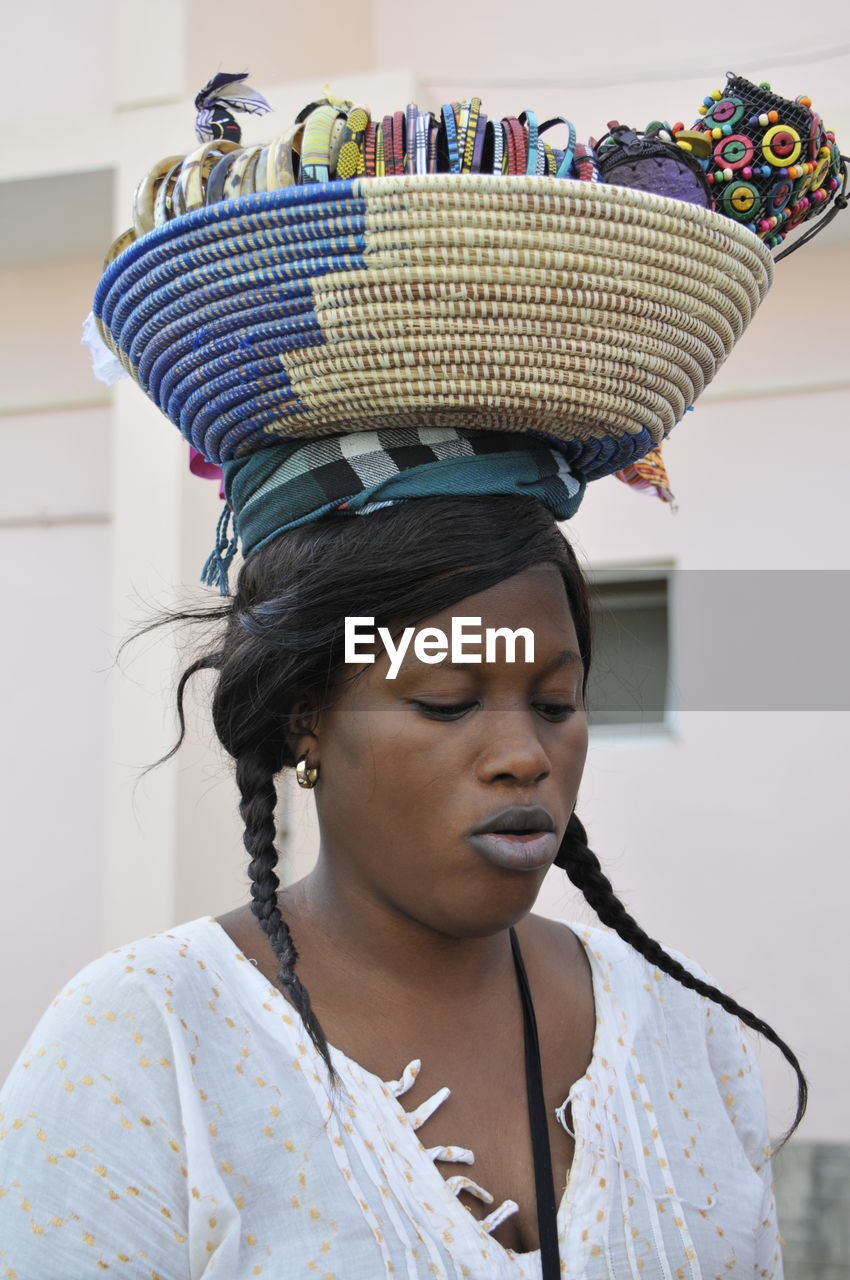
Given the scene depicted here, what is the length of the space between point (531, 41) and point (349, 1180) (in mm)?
3858

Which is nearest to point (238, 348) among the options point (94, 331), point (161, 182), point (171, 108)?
point (161, 182)

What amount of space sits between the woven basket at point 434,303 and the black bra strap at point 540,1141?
2.16ft

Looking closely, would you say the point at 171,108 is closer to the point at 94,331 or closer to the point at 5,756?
the point at 5,756

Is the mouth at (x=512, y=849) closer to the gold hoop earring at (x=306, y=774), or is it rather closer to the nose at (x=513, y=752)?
the nose at (x=513, y=752)

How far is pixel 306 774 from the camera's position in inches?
61.2

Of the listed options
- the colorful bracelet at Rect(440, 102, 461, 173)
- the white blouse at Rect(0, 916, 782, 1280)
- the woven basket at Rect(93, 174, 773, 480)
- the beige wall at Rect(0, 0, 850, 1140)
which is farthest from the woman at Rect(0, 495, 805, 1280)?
the beige wall at Rect(0, 0, 850, 1140)

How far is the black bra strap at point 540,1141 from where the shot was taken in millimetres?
1422

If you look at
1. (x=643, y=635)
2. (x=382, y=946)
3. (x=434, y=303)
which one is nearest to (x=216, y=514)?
(x=643, y=635)

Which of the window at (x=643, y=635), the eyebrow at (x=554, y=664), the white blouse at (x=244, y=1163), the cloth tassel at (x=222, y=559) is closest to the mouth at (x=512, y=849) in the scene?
the eyebrow at (x=554, y=664)

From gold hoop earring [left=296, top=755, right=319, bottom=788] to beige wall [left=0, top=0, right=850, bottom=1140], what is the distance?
6.17 ft

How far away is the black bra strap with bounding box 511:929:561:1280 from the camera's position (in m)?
1.42

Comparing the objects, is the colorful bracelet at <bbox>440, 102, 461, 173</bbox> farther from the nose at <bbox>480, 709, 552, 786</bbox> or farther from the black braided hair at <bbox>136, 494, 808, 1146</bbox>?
the nose at <bbox>480, 709, 552, 786</bbox>

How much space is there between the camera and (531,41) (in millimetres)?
4383

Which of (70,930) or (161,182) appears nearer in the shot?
(161,182)
